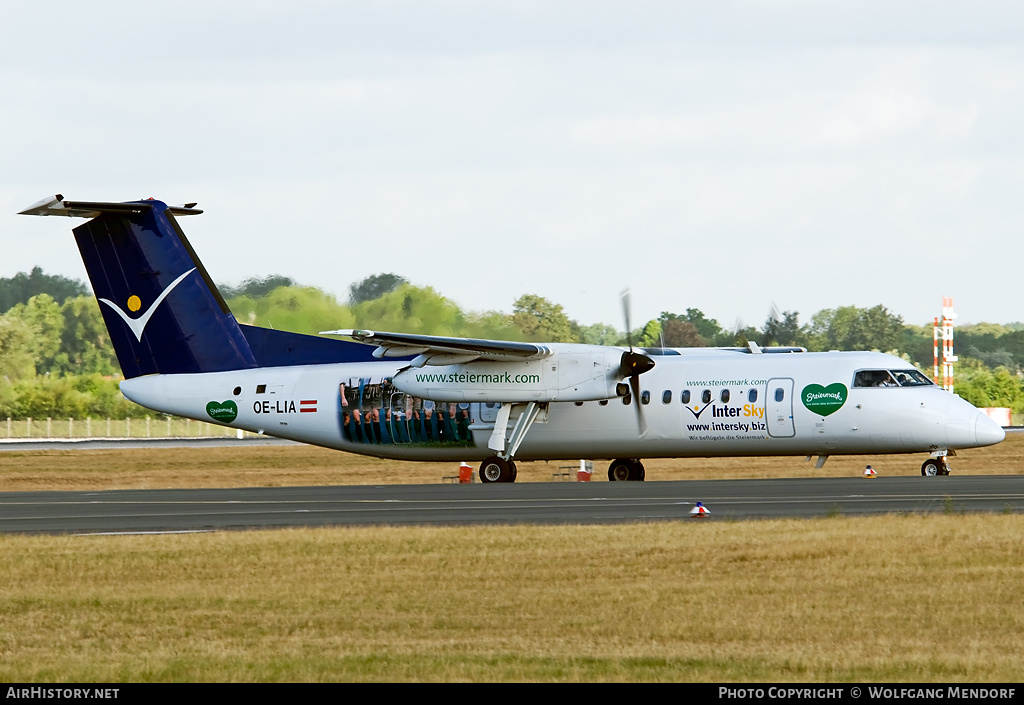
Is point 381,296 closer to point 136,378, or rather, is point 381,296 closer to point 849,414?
point 136,378

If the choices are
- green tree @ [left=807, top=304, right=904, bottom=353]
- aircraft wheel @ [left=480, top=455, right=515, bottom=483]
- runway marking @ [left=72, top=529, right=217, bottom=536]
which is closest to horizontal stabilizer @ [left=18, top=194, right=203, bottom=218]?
aircraft wheel @ [left=480, top=455, right=515, bottom=483]

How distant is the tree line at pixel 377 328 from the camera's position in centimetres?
4006

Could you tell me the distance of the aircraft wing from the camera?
28328mm

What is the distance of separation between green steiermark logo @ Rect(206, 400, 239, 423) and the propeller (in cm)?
912

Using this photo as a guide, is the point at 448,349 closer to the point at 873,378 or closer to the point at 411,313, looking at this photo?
the point at 873,378

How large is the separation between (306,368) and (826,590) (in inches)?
830

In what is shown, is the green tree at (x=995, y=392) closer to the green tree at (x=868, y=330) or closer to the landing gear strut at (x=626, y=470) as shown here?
the green tree at (x=868, y=330)

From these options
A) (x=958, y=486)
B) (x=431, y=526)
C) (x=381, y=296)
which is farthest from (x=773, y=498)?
(x=381, y=296)

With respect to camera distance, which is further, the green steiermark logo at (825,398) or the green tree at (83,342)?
the green tree at (83,342)

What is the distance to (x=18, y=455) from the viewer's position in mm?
49688

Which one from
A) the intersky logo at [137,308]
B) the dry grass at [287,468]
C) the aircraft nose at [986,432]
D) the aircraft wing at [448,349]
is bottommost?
the dry grass at [287,468]

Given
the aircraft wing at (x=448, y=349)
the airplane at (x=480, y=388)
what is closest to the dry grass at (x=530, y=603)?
the airplane at (x=480, y=388)

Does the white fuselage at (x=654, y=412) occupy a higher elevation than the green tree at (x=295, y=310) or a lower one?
lower

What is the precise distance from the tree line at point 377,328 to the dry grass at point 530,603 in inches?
569
